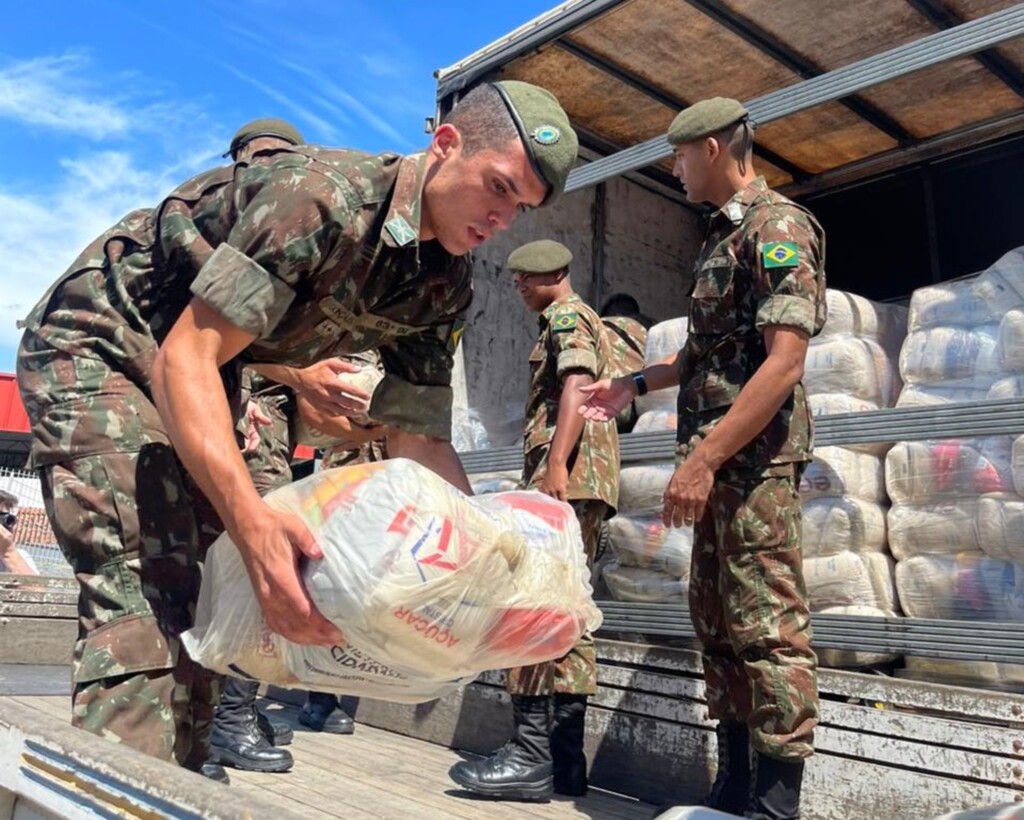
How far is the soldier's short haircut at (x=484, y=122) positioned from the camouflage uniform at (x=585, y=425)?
1.50 metres

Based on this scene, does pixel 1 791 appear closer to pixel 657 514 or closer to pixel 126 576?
pixel 126 576

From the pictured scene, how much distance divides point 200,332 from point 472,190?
0.51m

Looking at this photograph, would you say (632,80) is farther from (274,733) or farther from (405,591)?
Result: (405,591)

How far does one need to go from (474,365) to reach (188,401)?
3364 mm

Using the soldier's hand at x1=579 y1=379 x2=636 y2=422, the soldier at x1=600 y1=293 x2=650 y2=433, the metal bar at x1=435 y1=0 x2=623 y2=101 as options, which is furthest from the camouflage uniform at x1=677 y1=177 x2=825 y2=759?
the metal bar at x1=435 y1=0 x2=623 y2=101

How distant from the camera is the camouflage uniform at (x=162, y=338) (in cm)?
148

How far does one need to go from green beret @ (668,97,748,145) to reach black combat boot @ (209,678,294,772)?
1.94 m

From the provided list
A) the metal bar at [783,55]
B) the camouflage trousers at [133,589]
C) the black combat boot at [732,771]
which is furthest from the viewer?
the metal bar at [783,55]

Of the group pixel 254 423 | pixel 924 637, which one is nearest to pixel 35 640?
pixel 254 423

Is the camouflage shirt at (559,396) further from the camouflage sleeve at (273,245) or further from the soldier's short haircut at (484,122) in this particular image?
the camouflage sleeve at (273,245)

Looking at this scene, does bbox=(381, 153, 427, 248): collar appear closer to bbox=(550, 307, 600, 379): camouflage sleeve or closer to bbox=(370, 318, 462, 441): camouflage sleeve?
bbox=(370, 318, 462, 441): camouflage sleeve

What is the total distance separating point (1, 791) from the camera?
1.57 metres

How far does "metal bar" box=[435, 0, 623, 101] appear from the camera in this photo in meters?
3.88

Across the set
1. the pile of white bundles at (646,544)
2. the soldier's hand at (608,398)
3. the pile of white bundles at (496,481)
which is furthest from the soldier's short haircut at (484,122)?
the pile of white bundles at (496,481)
